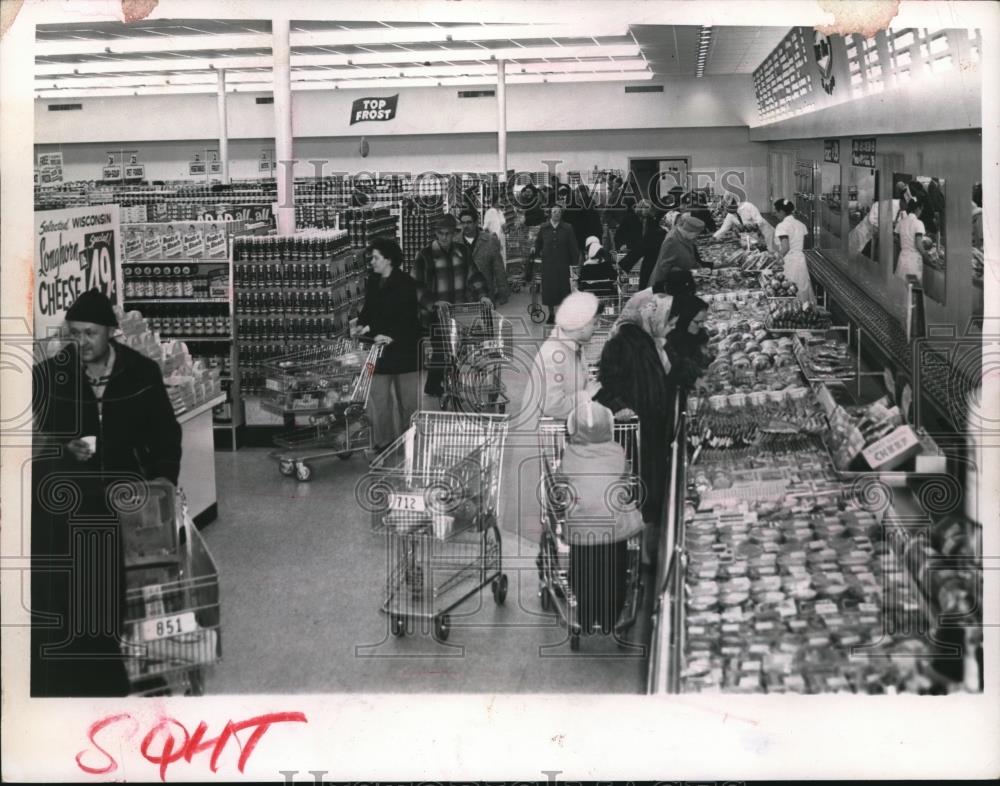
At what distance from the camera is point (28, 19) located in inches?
183

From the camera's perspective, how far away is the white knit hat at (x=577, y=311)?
5.67 meters

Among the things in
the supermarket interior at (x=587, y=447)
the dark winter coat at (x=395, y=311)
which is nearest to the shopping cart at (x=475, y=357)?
the supermarket interior at (x=587, y=447)

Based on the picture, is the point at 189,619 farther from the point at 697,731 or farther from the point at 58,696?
the point at 697,731

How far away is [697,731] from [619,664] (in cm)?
67

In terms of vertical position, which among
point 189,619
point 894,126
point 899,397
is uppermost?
point 894,126

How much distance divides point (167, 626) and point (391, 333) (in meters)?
3.99

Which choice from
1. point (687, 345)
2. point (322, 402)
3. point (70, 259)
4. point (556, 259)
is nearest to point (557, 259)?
point (556, 259)

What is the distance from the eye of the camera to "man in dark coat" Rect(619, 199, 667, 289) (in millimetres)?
6340

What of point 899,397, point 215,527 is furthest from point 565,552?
point 215,527

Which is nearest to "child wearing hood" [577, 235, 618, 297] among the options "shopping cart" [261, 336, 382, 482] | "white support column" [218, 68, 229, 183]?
"shopping cart" [261, 336, 382, 482]

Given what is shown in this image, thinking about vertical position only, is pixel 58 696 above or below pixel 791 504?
below

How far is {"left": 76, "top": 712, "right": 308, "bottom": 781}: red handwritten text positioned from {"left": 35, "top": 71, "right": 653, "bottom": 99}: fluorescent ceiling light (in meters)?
16.1

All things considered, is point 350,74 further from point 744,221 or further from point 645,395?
point 645,395

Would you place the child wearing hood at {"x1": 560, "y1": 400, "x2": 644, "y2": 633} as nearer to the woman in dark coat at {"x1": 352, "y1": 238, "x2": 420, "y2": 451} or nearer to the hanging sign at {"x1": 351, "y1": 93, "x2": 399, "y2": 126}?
the woman in dark coat at {"x1": 352, "y1": 238, "x2": 420, "y2": 451}
